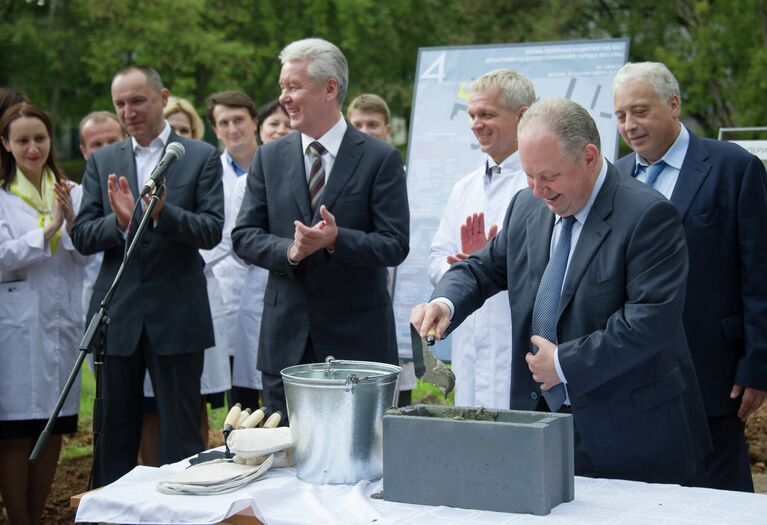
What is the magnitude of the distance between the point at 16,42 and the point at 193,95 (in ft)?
10.9

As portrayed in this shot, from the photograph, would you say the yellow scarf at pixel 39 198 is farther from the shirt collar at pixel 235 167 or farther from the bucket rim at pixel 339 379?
the bucket rim at pixel 339 379

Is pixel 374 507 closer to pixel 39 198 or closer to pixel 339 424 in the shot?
pixel 339 424

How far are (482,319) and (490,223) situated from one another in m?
0.45

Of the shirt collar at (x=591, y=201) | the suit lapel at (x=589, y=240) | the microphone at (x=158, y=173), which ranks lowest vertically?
the suit lapel at (x=589, y=240)

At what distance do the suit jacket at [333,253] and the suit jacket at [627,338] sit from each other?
1.19 m

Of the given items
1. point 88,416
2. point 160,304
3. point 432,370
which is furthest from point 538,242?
point 88,416

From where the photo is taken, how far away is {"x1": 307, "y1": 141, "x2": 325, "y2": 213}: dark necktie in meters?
4.45

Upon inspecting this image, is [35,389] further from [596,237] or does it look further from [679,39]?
[679,39]

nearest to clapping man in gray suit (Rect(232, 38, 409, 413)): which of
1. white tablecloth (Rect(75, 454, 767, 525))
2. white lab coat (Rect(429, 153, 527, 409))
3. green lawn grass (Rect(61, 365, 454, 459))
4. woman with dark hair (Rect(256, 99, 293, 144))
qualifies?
white lab coat (Rect(429, 153, 527, 409))

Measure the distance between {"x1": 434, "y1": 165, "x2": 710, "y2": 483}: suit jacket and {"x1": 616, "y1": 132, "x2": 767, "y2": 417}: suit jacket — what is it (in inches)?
33.4

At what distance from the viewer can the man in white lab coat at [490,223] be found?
4371 mm

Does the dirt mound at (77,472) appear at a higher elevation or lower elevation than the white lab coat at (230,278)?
lower

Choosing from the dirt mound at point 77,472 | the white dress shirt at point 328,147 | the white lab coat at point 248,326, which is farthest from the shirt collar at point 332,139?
the dirt mound at point 77,472

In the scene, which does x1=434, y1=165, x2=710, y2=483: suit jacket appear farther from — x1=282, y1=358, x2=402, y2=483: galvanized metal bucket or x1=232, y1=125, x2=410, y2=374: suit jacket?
x1=232, y1=125, x2=410, y2=374: suit jacket
